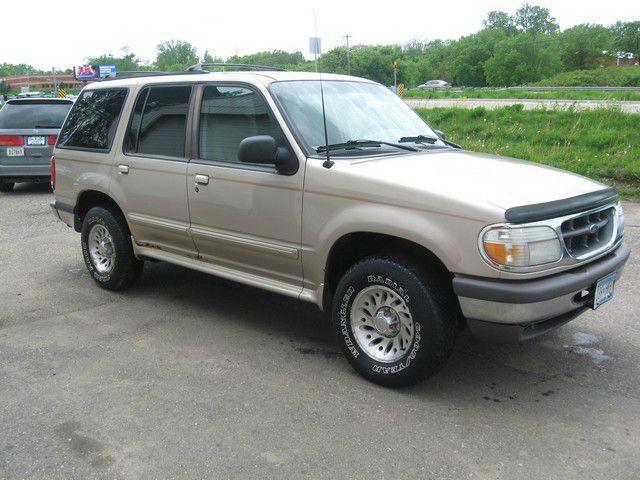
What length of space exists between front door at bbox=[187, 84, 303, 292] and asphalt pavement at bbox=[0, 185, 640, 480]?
0.62 m

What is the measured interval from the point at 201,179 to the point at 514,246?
2.39 m

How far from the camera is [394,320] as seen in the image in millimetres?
3814

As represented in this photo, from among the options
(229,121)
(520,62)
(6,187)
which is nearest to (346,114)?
(229,121)

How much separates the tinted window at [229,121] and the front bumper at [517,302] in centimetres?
177

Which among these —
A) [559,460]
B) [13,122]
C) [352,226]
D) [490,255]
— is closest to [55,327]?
[352,226]

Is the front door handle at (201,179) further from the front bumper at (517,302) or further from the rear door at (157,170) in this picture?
the front bumper at (517,302)

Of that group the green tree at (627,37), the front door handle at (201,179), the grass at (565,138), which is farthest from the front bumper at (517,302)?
the green tree at (627,37)

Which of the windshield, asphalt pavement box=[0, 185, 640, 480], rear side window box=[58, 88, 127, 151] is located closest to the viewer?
asphalt pavement box=[0, 185, 640, 480]

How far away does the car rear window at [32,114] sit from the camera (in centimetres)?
Answer: 1174

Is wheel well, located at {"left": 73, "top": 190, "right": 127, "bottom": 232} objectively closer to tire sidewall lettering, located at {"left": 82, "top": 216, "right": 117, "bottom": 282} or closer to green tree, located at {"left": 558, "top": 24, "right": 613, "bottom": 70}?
tire sidewall lettering, located at {"left": 82, "top": 216, "right": 117, "bottom": 282}

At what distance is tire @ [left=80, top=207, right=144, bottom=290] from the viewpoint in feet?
18.5

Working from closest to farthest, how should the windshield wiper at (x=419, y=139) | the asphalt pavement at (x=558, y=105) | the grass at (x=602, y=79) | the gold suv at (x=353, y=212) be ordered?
the gold suv at (x=353, y=212) < the windshield wiper at (x=419, y=139) < the asphalt pavement at (x=558, y=105) < the grass at (x=602, y=79)

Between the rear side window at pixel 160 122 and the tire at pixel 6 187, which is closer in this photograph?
the rear side window at pixel 160 122

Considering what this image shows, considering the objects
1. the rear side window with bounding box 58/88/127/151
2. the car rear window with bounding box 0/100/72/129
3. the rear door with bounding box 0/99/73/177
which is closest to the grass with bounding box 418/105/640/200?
the rear side window with bounding box 58/88/127/151
